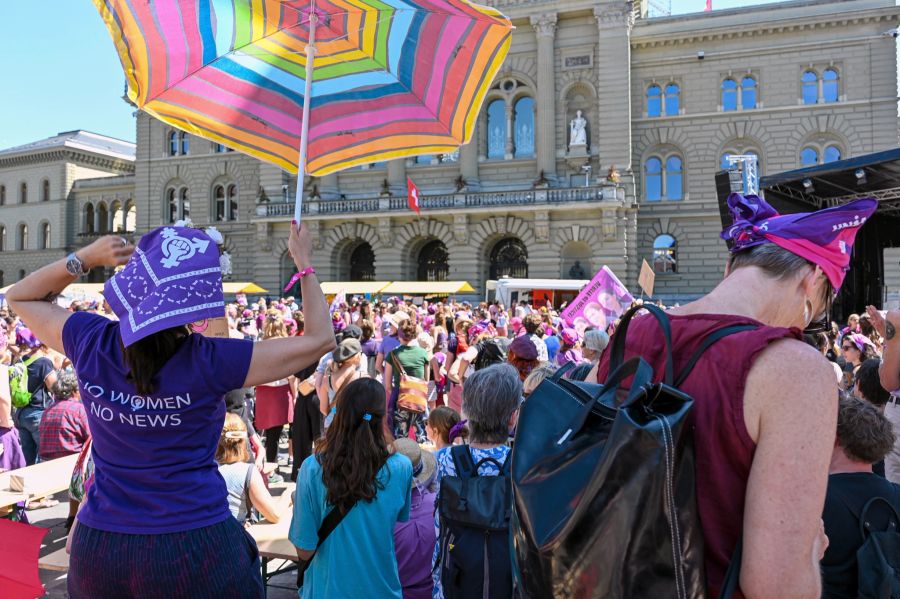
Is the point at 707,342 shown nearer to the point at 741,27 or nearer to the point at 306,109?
the point at 306,109

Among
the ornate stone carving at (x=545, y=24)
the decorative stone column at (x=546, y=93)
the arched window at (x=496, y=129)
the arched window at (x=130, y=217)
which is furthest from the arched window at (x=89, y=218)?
the ornate stone carving at (x=545, y=24)

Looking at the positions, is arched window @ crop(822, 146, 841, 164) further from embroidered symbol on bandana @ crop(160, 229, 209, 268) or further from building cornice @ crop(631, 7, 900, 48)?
embroidered symbol on bandana @ crop(160, 229, 209, 268)

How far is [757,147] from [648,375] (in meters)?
32.7

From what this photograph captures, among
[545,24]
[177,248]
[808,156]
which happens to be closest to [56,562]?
[177,248]

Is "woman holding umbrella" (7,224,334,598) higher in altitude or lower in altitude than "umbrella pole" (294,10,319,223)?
lower

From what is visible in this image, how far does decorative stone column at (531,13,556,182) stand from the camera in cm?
3070

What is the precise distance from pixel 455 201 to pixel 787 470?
99.3ft

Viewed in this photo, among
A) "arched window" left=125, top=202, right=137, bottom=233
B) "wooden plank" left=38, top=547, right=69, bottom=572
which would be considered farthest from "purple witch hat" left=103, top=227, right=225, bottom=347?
"arched window" left=125, top=202, right=137, bottom=233

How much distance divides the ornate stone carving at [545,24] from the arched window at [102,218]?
3243 cm

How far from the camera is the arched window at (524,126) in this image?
32.1 metres

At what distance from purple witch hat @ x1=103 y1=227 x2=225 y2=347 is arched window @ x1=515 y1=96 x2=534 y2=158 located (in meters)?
31.0

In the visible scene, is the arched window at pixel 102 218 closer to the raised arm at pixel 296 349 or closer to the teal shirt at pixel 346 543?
the teal shirt at pixel 346 543

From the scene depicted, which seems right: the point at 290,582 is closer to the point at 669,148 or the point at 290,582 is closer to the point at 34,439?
the point at 34,439

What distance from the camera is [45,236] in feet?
157
